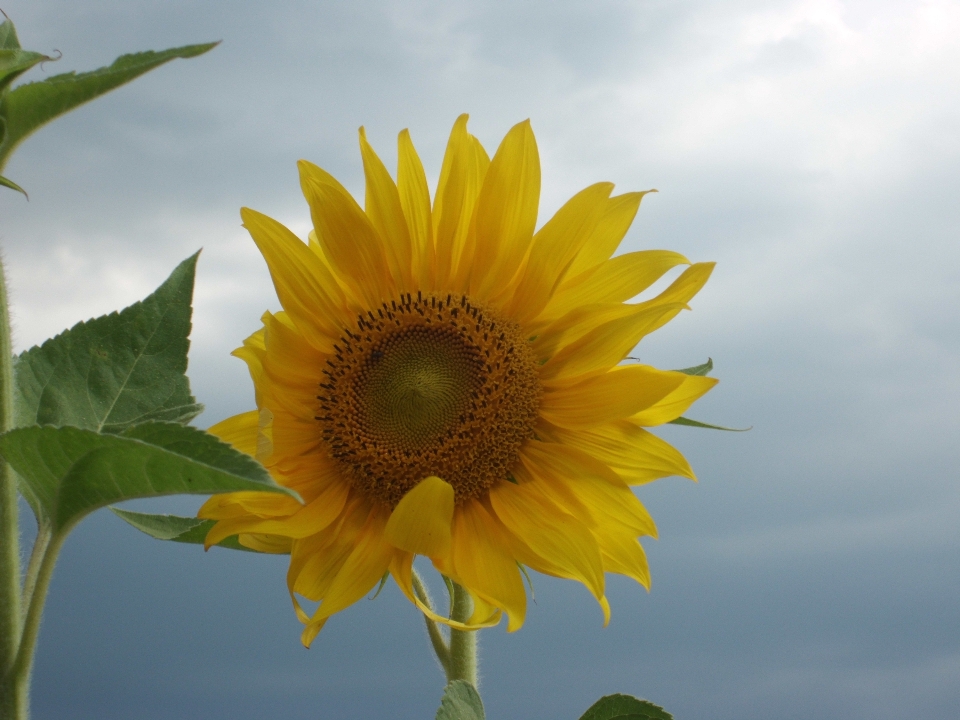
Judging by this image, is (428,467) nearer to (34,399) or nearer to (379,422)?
(379,422)

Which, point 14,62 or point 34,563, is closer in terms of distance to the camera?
point 14,62

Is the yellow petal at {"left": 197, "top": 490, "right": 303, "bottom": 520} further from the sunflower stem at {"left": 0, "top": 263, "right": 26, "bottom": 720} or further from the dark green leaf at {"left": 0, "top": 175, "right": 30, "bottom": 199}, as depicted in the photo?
the dark green leaf at {"left": 0, "top": 175, "right": 30, "bottom": 199}

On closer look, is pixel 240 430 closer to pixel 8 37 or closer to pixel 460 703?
pixel 460 703

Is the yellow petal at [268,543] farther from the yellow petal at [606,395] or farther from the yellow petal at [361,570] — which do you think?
the yellow petal at [606,395]

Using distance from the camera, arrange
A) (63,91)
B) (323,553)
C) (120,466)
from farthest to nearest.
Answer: (323,553) → (63,91) → (120,466)

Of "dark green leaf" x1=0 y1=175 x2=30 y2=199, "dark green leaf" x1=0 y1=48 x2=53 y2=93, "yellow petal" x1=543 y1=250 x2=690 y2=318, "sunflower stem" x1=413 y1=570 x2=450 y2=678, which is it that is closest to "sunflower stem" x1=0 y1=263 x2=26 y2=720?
"dark green leaf" x1=0 y1=175 x2=30 y2=199

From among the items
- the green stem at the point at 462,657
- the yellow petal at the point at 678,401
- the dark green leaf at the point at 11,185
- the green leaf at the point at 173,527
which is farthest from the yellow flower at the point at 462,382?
the dark green leaf at the point at 11,185

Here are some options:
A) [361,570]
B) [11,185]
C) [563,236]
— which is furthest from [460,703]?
[11,185]

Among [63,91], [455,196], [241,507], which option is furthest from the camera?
[455,196]
